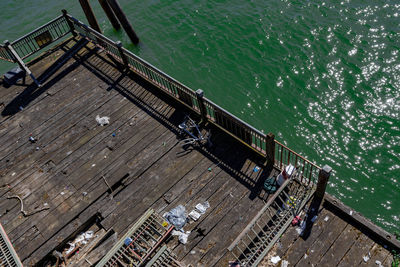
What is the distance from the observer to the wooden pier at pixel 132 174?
10.3 metres

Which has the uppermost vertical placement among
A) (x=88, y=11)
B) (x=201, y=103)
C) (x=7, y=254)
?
(x=88, y=11)

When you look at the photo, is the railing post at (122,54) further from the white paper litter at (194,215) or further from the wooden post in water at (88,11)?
the white paper litter at (194,215)

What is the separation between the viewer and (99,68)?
16.8 meters

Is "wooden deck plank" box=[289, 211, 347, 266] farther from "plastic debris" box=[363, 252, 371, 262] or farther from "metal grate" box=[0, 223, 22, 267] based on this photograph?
"metal grate" box=[0, 223, 22, 267]

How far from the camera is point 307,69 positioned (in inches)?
733

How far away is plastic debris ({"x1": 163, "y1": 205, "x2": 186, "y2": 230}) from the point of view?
10922 millimetres

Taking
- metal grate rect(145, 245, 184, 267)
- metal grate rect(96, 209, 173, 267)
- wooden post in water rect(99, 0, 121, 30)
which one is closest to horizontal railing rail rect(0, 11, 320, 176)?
wooden post in water rect(99, 0, 121, 30)

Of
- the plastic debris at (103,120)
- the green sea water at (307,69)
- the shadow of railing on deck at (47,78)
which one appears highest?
the shadow of railing on deck at (47,78)

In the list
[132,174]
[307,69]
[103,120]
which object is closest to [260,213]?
[132,174]

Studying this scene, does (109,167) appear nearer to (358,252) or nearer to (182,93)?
(182,93)

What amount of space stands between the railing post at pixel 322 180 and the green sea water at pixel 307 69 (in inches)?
168

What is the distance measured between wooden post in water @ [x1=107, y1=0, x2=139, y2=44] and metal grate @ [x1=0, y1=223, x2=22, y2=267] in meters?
13.8

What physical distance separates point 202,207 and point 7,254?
6.48 meters

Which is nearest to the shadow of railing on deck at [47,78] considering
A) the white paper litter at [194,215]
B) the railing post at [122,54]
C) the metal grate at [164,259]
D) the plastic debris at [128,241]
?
the railing post at [122,54]
